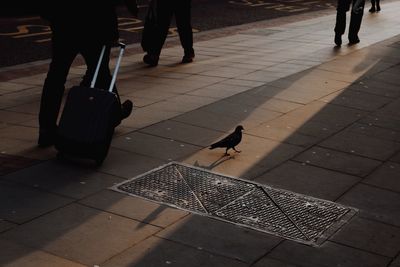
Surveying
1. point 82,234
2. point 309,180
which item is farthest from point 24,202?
point 309,180

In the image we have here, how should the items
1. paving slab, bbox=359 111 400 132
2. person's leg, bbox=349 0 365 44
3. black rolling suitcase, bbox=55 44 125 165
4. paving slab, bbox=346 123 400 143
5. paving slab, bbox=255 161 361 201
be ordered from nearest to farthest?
1. paving slab, bbox=255 161 361 201
2. black rolling suitcase, bbox=55 44 125 165
3. paving slab, bbox=346 123 400 143
4. paving slab, bbox=359 111 400 132
5. person's leg, bbox=349 0 365 44

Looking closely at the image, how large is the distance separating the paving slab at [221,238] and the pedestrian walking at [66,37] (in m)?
1.94

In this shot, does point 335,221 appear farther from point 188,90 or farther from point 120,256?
point 188,90

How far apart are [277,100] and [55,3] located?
3190 millimetres

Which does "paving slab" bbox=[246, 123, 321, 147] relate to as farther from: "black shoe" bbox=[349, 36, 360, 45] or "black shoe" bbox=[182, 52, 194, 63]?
"black shoe" bbox=[349, 36, 360, 45]

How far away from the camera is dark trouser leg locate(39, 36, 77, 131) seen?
229 inches

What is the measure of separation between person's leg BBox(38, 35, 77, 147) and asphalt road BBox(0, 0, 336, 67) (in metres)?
4.58

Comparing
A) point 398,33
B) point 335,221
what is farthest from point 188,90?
point 398,33


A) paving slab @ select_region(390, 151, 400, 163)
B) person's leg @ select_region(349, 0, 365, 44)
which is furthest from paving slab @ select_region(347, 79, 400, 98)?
person's leg @ select_region(349, 0, 365, 44)

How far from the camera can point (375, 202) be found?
16.2 ft

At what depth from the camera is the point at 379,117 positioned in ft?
24.4

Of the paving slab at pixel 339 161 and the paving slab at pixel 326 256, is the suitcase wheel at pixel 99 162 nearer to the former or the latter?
the paving slab at pixel 339 161

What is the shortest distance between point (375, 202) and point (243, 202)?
990mm

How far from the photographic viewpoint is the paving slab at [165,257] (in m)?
3.82
